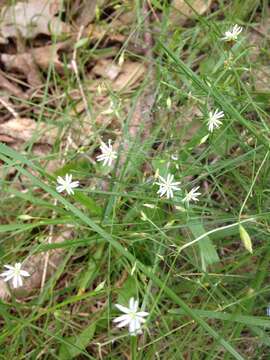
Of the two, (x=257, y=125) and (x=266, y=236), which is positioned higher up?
(x=257, y=125)

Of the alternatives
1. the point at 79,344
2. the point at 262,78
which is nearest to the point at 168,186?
the point at 79,344

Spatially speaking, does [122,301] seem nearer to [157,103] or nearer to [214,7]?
[157,103]

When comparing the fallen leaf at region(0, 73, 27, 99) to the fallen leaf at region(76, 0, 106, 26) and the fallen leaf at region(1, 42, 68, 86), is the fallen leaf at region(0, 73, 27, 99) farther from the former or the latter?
the fallen leaf at region(76, 0, 106, 26)

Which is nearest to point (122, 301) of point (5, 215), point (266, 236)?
point (266, 236)

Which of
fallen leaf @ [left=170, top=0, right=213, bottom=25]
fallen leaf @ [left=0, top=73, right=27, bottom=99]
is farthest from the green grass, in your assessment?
fallen leaf @ [left=0, top=73, right=27, bottom=99]

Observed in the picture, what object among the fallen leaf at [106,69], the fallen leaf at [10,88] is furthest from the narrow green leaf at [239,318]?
the fallen leaf at [10,88]

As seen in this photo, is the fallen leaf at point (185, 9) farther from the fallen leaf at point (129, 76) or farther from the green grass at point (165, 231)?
the fallen leaf at point (129, 76)
